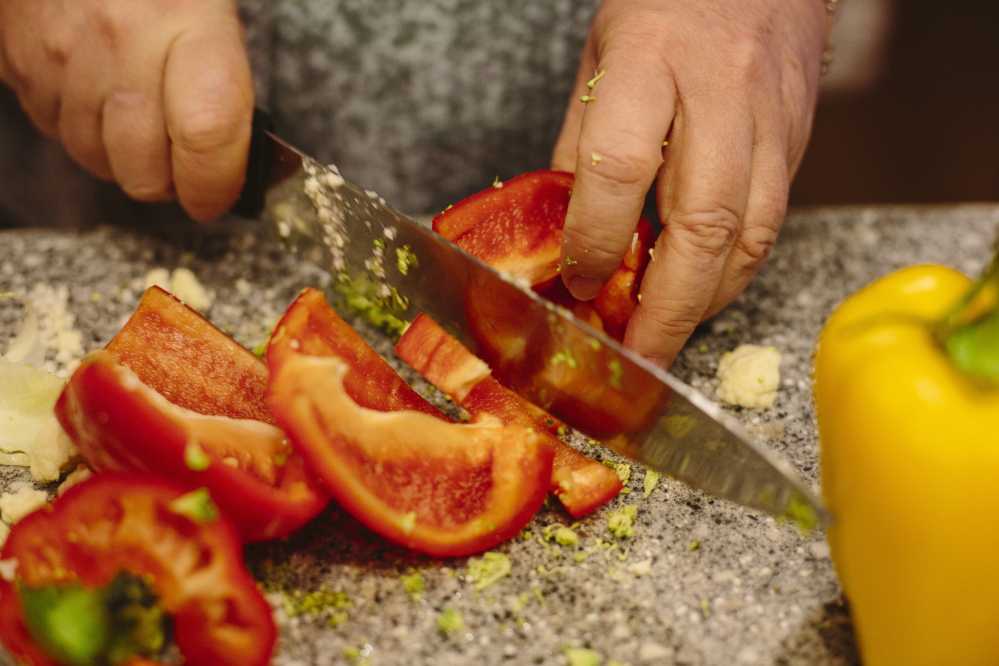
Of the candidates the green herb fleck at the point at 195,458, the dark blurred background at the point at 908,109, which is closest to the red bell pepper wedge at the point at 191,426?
the green herb fleck at the point at 195,458

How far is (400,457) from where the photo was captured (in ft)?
2.94

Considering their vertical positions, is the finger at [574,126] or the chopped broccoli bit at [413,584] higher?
the finger at [574,126]

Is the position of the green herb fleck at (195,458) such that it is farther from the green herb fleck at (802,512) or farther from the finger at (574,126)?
the finger at (574,126)

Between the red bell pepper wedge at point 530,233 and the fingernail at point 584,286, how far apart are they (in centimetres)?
5

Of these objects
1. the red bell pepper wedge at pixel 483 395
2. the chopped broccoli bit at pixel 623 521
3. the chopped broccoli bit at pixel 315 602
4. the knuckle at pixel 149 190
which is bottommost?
the chopped broccoli bit at pixel 315 602

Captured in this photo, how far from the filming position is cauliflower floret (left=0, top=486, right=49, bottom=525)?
3.01 ft

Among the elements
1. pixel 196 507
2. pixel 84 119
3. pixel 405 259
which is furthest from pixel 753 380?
pixel 84 119

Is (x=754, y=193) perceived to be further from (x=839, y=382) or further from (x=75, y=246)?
(x=75, y=246)

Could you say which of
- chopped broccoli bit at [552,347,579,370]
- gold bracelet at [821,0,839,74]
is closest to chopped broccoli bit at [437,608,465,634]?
chopped broccoli bit at [552,347,579,370]

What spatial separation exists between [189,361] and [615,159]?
621 mm

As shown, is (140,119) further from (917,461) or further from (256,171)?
(917,461)

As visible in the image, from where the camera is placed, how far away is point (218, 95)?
1139mm

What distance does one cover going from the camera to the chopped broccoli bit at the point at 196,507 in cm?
73

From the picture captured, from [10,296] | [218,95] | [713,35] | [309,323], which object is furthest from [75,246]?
[713,35]
